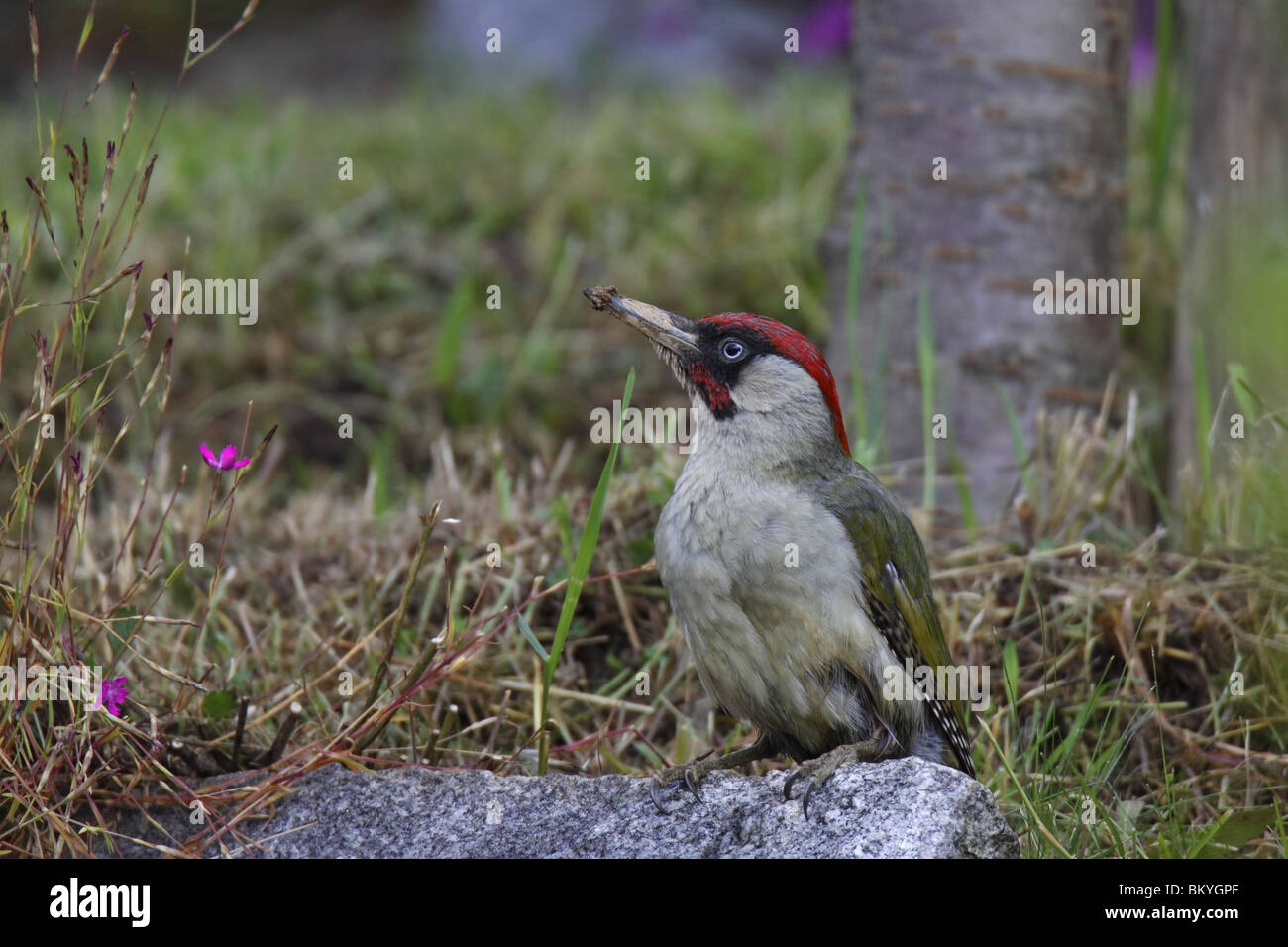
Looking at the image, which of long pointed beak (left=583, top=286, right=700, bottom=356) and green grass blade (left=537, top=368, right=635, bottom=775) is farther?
long pointed beak (left=583, top=286, right=700, bottom=356)

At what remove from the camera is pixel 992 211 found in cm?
475

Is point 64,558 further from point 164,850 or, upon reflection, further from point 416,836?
point 416,836

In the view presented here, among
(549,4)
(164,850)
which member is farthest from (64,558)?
(549,4)

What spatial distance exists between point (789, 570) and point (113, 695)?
53.5 inches

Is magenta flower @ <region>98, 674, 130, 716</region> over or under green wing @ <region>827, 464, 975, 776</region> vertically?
under

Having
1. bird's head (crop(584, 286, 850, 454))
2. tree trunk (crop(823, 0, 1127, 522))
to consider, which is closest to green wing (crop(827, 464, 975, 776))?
bird's head (crop(584, 286, 850, 454))

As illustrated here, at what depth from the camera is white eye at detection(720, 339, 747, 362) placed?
3.38m

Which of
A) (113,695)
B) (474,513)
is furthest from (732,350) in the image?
(113,695)

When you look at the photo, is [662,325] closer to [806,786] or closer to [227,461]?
[227,461]

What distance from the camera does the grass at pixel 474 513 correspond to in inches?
→ 117

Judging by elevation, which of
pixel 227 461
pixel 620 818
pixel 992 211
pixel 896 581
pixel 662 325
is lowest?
pixel 620 818

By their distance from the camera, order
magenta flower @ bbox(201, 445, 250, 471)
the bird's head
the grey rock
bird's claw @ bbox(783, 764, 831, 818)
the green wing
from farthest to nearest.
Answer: the bird's head < the green wing < magenta flower @ bbox(201, 445, 250, 471) < bird's claw @ bbox(783, 764, 831, 818) < the grey rock

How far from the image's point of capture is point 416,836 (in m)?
2.86

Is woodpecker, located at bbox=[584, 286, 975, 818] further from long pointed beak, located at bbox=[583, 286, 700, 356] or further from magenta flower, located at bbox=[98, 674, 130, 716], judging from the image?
magenta flower, located at bbox=[98, 674, 130, 716]
